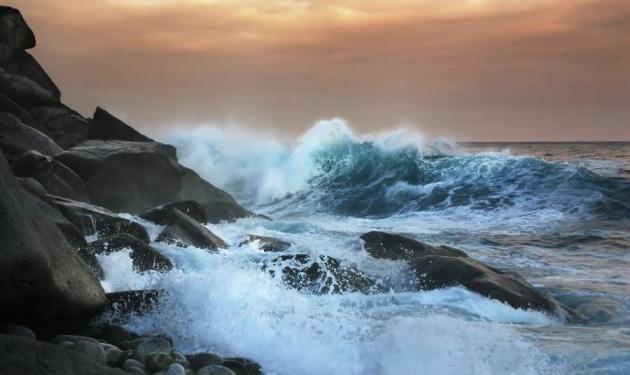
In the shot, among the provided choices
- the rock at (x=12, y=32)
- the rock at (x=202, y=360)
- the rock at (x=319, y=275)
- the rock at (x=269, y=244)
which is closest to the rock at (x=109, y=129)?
the rock at (x=12, y=32)

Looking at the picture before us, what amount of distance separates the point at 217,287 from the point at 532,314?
11.9ft

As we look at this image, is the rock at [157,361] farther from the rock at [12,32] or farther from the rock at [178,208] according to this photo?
the rock at [12,32]

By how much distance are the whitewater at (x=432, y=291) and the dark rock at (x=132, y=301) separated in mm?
95

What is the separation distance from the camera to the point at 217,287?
22.3 feet

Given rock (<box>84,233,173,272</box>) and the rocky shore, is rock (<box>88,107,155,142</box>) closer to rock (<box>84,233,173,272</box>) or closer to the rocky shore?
the rocky shore

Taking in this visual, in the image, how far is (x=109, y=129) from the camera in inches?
707

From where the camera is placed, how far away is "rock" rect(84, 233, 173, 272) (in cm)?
802

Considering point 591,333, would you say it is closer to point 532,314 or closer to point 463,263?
point 532,314

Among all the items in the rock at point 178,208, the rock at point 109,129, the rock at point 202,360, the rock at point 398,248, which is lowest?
the rock at point 202,360

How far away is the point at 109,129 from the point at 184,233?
9.02 m

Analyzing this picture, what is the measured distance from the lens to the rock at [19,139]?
12625 mm

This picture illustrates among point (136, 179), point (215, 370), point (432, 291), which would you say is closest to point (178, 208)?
point (136, 179)

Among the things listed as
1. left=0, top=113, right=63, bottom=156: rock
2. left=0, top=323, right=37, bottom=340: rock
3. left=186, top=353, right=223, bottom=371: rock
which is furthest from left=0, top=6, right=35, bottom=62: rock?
left=186, top=353, right=223, bottom=371: rock

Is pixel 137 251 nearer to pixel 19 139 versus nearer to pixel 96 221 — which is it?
pixel 96 221
